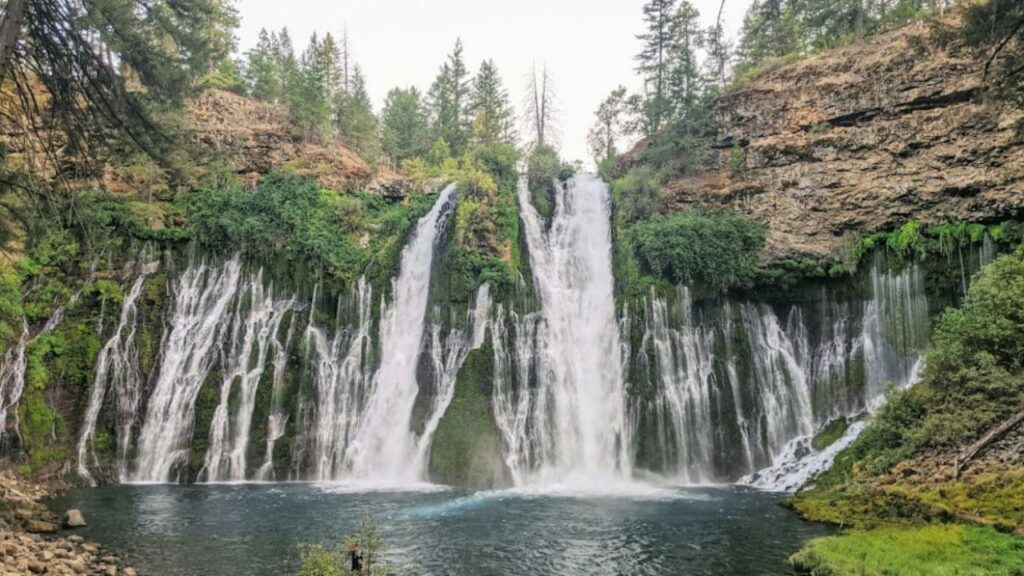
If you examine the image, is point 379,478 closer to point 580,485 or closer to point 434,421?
point 434,421

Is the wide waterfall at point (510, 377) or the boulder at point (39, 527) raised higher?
the wide waterfall at point (510, 377)

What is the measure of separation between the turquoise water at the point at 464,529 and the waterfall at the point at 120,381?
2713 mm

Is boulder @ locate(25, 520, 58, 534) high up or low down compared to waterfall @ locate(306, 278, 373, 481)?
down

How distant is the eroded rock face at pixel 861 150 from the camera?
21656 millimetres

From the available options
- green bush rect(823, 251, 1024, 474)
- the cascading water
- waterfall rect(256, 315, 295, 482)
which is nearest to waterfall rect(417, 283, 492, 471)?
the cascading water

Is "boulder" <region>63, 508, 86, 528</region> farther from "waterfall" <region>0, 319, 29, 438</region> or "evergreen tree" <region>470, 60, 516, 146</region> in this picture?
"evergreen tree" <region>470, 60, 516, 146</region>

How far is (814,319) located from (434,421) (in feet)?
51.1

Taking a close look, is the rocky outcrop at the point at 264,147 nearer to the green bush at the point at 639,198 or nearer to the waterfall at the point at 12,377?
the green bush at the point at 639,198

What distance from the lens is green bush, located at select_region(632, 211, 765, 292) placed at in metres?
23.9

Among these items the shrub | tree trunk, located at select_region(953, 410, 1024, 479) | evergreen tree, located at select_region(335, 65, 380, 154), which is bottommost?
tree trunk, located at select_region(953, 410, 1024, 479)

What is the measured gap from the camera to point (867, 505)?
43.5 ft

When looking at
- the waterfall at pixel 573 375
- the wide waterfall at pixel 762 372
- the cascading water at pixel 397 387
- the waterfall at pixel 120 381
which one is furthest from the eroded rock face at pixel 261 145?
the wide waterfall at pixel 762 372

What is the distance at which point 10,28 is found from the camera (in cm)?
791

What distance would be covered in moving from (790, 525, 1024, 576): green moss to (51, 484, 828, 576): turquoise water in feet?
2.48
